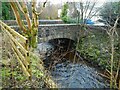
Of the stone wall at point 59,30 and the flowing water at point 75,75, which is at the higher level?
the stone wall at point 59,30

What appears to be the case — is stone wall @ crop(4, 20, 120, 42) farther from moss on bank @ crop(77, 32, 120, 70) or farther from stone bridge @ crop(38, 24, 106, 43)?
moss on bank @ crop(77, 32, 120, 70)

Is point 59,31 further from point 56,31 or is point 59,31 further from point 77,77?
point 77,77

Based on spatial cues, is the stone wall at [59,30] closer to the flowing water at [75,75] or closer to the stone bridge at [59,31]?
the stone bridge at [59,31]

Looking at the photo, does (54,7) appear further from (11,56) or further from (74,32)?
(11,56)

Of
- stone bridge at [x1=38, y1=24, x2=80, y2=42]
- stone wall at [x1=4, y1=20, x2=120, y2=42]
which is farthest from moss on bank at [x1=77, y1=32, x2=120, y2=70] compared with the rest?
stone bridge at [x1=38, y1=24, x2=80, y2=42]

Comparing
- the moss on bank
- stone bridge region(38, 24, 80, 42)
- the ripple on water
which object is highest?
stone bridge region(38, 24, 80, 42)

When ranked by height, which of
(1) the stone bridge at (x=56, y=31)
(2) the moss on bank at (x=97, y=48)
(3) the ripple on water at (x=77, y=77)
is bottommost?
(3) the ripple on water at (x=77, y=77)

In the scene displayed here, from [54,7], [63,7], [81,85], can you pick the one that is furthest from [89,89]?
[54,7]

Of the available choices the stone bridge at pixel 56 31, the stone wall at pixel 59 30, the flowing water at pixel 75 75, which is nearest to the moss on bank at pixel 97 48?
the stone wall at pixel 59 30

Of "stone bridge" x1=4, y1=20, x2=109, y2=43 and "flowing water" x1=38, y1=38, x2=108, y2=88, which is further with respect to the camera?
"stone bridge" x1=4, y1=20, x2=109, y2=43

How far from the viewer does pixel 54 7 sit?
1342cm

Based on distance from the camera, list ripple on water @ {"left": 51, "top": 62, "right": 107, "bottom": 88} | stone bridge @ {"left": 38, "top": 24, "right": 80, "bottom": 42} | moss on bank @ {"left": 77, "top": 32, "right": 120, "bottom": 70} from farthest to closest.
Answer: stone bridge @ {"left": 38, "top": 24, "right": 80, "bottom": 42} → moss on bank @ {"left": 77, "top": 32, "right": 120, "bottom": 70} → ripple on water @ {"left": 51, "top": 62, "right": 107, "bottom": 88}

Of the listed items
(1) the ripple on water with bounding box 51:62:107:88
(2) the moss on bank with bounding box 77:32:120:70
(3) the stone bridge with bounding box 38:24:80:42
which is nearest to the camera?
(1) the ripple on water with bounding box 51:62:107:88

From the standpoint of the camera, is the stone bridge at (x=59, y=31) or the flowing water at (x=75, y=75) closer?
the flowing water at (x=75, y=75)
